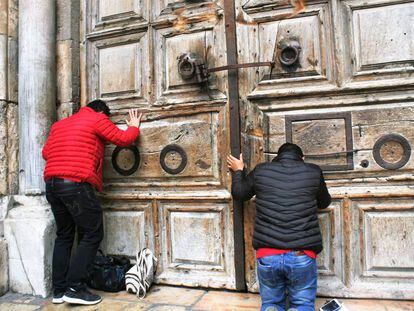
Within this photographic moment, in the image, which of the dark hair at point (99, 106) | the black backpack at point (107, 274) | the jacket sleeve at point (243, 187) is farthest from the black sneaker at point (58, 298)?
the jacket sleeve at point (243, 187)

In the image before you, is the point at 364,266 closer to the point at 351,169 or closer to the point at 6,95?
the point at 351,169

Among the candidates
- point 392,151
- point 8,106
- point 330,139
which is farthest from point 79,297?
point 392,151

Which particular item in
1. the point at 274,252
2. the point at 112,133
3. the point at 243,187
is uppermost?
the point at 112,133

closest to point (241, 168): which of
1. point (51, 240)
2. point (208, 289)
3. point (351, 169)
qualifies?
point (351, 169)

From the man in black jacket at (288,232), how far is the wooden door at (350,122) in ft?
1.70

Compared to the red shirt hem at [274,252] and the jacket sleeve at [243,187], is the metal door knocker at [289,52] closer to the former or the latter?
the jacket sleeve at [243,187]

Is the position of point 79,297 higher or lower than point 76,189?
lower

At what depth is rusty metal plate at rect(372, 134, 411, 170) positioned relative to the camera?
294 centimetres

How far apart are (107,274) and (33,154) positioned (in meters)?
1.31

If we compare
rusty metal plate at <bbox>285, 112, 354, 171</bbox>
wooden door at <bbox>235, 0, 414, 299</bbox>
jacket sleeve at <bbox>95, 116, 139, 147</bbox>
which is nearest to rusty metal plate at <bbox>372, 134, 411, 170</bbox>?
wooden door at <bbox>235, 0, 414, 299</bbox>

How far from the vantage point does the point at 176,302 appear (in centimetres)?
307

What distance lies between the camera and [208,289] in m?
3.33

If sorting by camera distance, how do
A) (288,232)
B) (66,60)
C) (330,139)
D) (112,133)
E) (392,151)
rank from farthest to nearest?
(66,60) → (112,133) → (330,139) → (392,151) → (288,232)

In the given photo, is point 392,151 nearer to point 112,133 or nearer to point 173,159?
point 173,159
